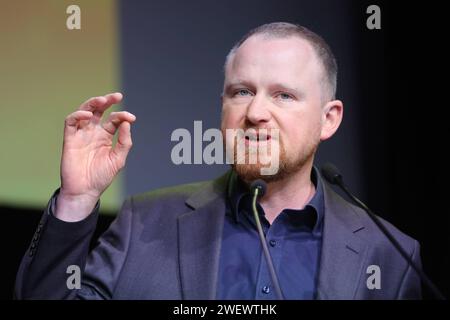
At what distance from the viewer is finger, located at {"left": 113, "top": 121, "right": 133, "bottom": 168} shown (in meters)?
1.64

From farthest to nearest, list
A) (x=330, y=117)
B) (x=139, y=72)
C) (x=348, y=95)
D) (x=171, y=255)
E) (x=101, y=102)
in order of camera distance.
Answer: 1. (x=348, y=95)
2. (x=139, y=72)
3. (x=330, y=117)
4. (x=171, y=255)
5. (x=101, y=102)

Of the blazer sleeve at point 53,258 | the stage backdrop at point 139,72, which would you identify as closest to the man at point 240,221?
the blazer sleeve at point 53,258

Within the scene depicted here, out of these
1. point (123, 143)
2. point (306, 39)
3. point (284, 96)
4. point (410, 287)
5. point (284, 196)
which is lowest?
point (410, 287)

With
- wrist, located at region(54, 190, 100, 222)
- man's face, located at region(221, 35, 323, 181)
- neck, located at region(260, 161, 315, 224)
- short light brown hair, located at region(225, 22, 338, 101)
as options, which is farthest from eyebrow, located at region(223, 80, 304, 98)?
wrist, located at region(54, 190, 100, 222)

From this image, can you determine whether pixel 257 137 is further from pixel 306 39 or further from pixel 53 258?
pixel 53 258

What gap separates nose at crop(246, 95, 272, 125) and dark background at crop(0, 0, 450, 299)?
0.49m

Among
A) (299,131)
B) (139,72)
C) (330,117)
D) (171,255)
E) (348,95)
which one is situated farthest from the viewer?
(348,95)

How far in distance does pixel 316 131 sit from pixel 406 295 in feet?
1.71

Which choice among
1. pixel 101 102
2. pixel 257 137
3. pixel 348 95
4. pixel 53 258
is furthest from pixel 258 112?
pixel 348 95

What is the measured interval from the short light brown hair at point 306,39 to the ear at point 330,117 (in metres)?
0.02

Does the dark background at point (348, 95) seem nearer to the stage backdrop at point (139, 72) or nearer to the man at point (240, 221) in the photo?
the stage backdrop at point (139, 72)

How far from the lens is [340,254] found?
5.67 feet

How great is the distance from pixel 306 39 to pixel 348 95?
55 cm
